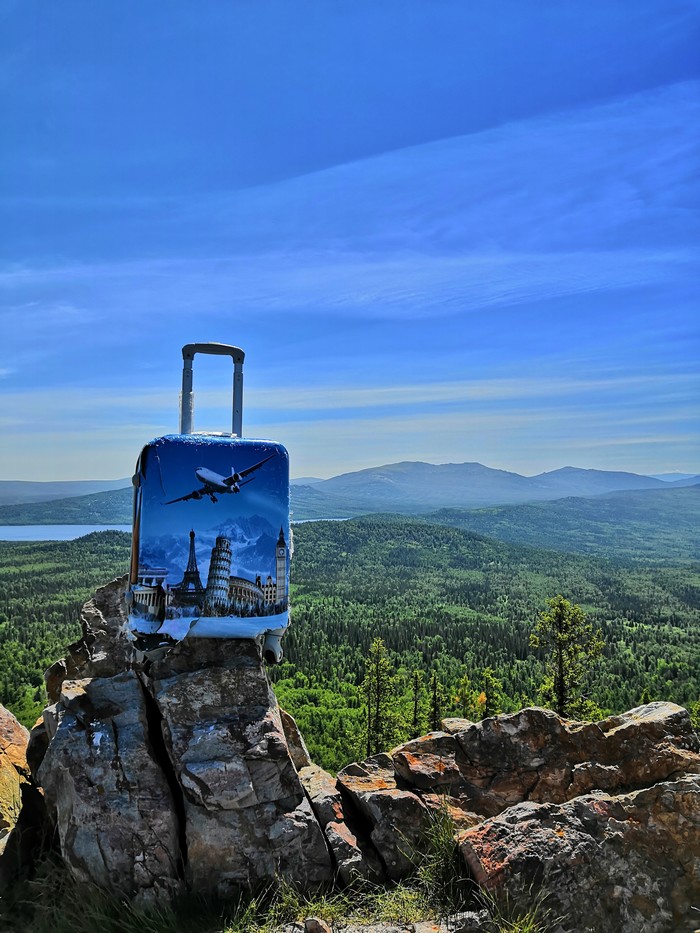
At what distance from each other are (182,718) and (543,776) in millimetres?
3805

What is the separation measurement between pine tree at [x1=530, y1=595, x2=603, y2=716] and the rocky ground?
17.1 meters

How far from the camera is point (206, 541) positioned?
640 cm

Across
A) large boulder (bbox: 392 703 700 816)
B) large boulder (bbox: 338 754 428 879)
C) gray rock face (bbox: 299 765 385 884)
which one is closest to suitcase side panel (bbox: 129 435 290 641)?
gray rock face (bbox: 299 765 385 884)

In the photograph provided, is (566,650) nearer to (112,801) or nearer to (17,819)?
(17,819)

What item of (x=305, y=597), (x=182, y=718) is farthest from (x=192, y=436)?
(x=305, y=597)

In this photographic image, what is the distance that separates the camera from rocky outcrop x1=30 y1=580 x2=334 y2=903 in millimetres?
5359

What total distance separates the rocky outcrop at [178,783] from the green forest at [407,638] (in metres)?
22.4

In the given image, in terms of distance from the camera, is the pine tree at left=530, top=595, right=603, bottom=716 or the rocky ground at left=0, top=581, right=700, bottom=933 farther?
the pine tree at left=530, top=595, right=603, bottom=716

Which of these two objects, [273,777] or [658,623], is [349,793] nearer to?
[273,777]

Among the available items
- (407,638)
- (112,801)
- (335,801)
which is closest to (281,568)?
(335,801)

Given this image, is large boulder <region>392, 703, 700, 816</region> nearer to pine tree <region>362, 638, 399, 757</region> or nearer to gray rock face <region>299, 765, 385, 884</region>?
gray rock face <region>299, 765, 385, 884</region>

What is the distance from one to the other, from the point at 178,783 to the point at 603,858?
3.85 meters

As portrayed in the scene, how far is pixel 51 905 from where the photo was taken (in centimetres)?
542

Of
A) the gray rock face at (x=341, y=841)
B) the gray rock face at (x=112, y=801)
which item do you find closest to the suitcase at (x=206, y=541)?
the gray rock face at (x=112, y=801)
